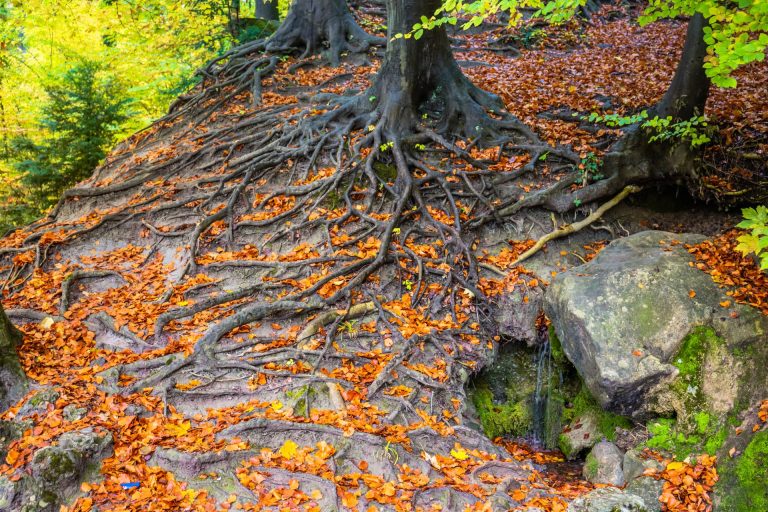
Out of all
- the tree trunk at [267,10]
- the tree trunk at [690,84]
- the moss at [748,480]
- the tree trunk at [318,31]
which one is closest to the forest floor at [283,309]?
the moss at [748,480]

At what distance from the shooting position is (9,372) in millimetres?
4816

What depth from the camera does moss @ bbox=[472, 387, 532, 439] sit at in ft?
20.4

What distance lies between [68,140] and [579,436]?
11231 mm

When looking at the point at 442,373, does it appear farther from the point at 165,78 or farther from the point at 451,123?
the point at 165,78

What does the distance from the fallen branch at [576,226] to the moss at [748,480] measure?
3.41m

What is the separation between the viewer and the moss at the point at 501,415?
6211 millimetres

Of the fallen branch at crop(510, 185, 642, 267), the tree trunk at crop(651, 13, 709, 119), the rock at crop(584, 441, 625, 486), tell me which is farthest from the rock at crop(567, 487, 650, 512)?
the tree trunk at crop(651, 13, 709, 119)

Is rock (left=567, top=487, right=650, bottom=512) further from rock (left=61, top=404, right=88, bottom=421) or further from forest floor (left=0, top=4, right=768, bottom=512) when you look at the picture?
rock (left=61, top=404, right=88, bottom=421)

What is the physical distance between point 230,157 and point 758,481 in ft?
27.3

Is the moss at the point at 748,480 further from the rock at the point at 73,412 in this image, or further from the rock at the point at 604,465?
the rock at the point at 73,412

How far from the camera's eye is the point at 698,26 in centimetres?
705

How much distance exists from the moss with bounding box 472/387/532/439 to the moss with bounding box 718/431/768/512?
7.38ft

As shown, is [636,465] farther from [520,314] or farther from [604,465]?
[520,314]

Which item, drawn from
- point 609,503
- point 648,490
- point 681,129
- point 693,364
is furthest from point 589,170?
point 609,503
